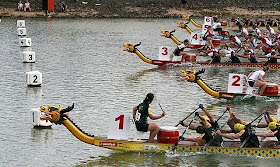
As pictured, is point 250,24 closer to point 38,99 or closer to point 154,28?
point 154,28

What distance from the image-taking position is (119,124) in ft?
66.8

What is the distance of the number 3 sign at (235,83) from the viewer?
28.6 metres

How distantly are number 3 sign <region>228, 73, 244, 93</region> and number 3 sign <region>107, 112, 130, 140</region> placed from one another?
9485 mm

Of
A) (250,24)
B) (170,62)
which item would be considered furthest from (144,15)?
(170,62)

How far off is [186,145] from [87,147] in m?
3.41

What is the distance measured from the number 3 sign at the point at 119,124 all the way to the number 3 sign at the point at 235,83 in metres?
9.49

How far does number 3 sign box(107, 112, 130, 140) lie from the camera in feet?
66.7

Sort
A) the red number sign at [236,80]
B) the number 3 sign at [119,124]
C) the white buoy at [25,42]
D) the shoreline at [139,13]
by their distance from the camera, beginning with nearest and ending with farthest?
the number 3 sign at [119,124]
the red number sign at [236,80]
the white buoy at [25,42]
the shoreline at [139,13]

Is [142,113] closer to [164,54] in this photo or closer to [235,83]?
[235,83]

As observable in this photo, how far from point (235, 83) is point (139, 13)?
1655 inches

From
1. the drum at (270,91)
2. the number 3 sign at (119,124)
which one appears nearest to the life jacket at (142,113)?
the number 3 sign at (119,124)

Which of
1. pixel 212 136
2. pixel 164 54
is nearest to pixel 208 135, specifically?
pixel 212 136

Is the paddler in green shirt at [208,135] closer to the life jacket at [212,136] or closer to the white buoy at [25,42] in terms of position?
the life jacket at [212,136]

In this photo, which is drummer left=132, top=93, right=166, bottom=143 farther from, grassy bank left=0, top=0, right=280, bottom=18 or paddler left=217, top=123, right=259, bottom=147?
grassy bank left=0, top=0, right=280, bottom=18
